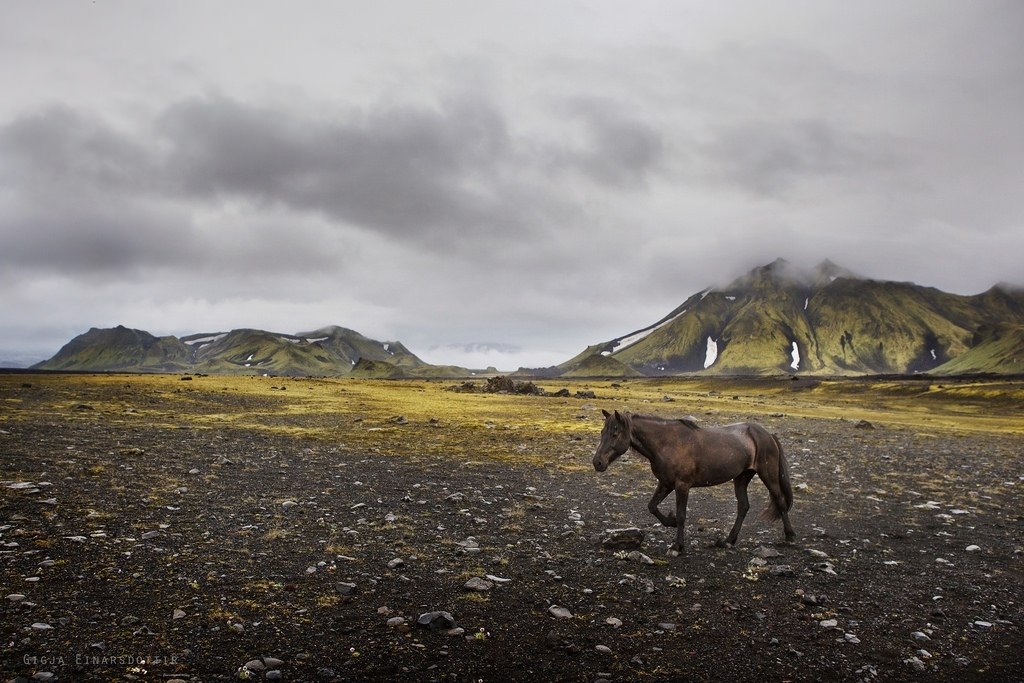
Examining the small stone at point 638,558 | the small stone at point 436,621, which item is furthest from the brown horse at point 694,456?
the small stone at point 436,621

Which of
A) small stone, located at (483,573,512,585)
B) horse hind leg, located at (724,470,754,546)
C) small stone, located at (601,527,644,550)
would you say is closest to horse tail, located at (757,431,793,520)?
horse hind leg, located at (724,470,754,546)

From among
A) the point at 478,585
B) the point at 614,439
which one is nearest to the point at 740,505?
the point at 614,439

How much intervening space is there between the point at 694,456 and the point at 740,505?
1.60m

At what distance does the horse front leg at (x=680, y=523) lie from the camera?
10320 mm

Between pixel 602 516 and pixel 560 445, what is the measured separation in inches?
457

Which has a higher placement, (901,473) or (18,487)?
(18,487)

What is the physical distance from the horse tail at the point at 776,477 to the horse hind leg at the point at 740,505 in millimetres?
408

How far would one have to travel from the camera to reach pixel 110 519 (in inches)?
396

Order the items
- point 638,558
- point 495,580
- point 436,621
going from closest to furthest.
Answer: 1. point 436,621
2. point 495,580
3. point 638,558

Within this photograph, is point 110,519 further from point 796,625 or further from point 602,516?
point 796,625

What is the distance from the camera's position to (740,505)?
11.1 meters

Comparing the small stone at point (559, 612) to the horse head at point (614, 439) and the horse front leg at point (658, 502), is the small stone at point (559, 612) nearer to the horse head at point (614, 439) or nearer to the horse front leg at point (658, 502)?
the horse head at point (614, 439)

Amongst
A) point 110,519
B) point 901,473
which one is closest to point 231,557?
point 110,519

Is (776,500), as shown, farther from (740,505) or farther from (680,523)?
(680,523)
